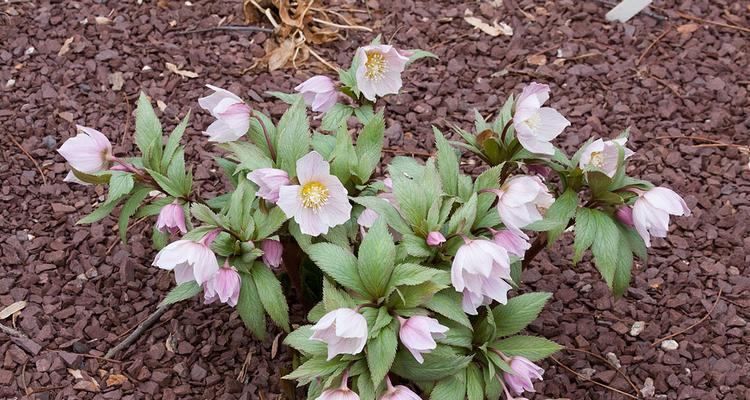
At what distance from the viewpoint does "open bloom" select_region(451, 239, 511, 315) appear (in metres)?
1.68

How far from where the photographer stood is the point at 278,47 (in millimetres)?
3369

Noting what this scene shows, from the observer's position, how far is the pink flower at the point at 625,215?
1993mm

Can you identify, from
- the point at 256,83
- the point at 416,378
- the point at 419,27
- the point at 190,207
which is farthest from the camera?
the point at 419,27

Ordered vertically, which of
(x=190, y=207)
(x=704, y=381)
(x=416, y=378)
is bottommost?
(x=704, y=381)

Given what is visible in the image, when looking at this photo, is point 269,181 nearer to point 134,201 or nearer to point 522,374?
point 134,201

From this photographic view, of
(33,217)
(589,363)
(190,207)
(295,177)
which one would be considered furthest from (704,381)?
(33,217)

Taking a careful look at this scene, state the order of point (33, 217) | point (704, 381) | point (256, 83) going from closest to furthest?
point (704, 381) → point (33, 217) → point (256, 83)

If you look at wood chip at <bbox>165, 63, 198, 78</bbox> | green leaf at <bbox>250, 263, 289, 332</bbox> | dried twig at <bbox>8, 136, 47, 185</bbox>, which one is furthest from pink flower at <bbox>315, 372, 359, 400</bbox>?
wood chip at <bbox>165, 63, 198, 78</bbox>

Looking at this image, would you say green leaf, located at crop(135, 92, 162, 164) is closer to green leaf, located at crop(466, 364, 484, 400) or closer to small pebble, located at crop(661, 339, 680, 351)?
green leaf, located at crop(466, 364, 484, 400)

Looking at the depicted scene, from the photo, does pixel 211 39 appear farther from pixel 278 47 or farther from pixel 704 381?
pixel 704 381

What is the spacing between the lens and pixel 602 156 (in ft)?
6.57

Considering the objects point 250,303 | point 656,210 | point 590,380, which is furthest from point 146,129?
point 590,380

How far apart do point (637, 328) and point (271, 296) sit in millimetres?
1160

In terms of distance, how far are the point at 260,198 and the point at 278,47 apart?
1573 millimetres
